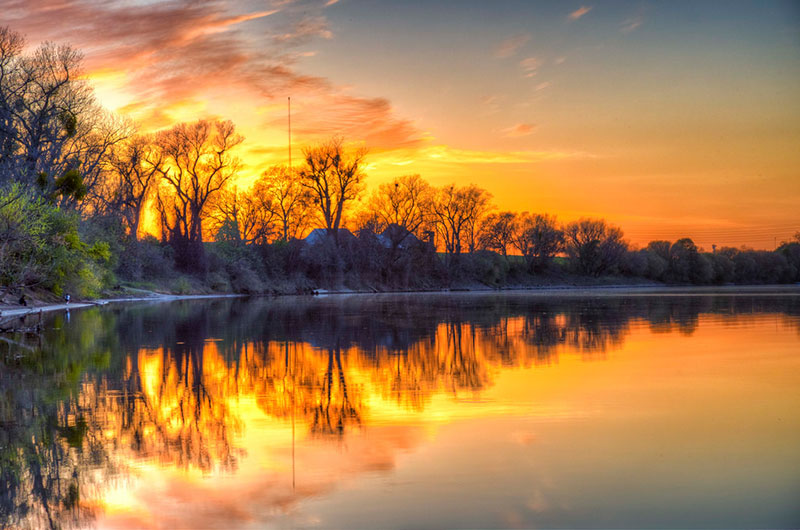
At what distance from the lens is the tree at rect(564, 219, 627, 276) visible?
110 meters

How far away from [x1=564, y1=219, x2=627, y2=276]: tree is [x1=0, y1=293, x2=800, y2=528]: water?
320 ft

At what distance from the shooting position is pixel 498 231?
339ft

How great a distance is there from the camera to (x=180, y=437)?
7.50 m

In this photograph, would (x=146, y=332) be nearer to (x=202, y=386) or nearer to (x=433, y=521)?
(x=202, y=386)

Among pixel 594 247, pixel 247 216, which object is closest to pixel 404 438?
pixel 247 216

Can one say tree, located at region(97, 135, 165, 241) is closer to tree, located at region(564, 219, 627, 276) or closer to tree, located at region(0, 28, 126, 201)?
tree, located at region(0, 28, 126, 201)

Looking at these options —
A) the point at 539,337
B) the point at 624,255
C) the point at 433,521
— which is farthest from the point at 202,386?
the point at 624,255

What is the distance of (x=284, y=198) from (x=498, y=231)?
3788cm

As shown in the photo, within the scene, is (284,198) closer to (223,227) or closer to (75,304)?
(223,227)

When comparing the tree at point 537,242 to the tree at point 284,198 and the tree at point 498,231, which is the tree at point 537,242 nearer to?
the tree at point 498,231

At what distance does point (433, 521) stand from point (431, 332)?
15563 millimetres

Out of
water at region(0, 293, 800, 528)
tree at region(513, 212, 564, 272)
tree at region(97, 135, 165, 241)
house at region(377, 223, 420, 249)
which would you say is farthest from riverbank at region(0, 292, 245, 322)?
tree at region(513, 212, 564, 272)

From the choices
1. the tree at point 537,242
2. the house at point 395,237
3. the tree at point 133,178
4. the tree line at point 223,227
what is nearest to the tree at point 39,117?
the tree line at point 223,227

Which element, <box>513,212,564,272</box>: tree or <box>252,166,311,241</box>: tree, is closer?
<box>252,166,311,241</box>: tree
